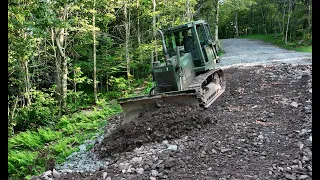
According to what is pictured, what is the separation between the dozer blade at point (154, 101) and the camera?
7.80 m

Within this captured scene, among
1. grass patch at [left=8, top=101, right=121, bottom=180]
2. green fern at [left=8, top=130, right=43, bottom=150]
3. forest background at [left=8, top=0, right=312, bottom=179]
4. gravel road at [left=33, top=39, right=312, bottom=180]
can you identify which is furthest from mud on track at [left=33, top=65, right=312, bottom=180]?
green fern at [left=8, top=130, right=43, bottom=150]

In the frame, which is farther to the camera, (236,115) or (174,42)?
(174,42)

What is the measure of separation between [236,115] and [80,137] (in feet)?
18.0

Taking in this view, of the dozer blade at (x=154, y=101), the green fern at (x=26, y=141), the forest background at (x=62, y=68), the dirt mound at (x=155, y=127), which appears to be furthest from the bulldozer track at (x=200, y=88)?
the green fern at (x=26, y=141)

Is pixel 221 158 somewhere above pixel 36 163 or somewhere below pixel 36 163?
above

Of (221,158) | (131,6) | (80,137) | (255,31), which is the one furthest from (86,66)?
(255,31)

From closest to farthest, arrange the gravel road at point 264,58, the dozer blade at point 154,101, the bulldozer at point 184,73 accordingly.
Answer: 1. the dozer blade at point 154,101
2. the bulldozer at point 184,73
3. the gravel road at point 264,58

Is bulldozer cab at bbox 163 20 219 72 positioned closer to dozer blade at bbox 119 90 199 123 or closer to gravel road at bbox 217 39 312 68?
dozer blade at bbox 119 90 199 123

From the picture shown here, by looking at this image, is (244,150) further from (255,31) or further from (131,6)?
(255,31)

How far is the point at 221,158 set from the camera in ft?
17.1

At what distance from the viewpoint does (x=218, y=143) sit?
584 cm

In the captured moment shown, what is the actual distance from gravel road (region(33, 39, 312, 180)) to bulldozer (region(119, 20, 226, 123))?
37 cm

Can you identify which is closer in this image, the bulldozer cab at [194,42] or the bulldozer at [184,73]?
the bulldozer at [184,73]

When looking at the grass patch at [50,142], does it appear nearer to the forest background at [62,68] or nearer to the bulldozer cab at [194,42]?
the forest background at [62,68]
